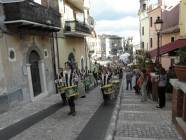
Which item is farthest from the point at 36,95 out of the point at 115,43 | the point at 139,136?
the point at 115,43

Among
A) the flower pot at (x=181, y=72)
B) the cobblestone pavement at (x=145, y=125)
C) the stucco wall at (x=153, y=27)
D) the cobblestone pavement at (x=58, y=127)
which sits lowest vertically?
the cobblestone pavement at (x=58, y=127)

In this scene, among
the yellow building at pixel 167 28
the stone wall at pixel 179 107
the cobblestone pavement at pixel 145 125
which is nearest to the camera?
the stone wall at pixel 179 107

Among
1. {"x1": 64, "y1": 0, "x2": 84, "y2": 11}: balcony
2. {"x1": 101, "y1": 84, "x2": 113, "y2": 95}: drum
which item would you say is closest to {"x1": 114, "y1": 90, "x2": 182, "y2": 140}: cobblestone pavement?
{"x1": 101, "y1": 84, "x2": 113, "y2": 95}: drum

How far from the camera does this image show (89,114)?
9.58 m

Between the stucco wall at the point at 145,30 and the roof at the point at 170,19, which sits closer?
the roof at the point at 170,19

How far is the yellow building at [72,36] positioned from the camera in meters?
20.0

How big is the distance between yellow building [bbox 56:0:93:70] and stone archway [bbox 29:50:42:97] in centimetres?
371

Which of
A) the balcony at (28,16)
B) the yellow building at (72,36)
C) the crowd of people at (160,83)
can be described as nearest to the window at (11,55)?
the balcony at (28,16)

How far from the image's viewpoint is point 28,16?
1248cm

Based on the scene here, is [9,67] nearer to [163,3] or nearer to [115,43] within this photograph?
[163,3]

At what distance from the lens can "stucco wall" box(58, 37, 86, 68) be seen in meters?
19.5

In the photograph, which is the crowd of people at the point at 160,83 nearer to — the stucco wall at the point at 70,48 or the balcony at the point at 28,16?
the balcony at the point at 28,16

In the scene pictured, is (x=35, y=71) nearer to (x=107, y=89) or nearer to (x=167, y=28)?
(x=107, y=89)

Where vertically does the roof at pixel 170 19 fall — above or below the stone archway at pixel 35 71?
above
